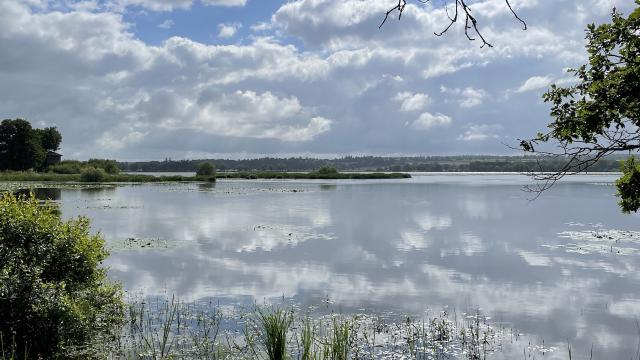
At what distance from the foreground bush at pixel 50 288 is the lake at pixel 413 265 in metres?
5.47

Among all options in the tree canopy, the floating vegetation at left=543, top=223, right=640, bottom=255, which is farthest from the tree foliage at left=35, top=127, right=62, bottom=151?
the floating vegetation at left=543, top=223, right=640, bottom=255

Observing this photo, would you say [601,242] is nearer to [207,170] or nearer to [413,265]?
[413,265]

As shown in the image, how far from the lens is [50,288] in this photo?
11484 mm

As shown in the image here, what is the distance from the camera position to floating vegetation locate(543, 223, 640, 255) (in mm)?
29359

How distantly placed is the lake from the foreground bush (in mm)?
5471

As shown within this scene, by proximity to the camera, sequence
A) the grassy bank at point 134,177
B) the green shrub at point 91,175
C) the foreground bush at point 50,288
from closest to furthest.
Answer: the foreground bush at point 50,288 → the grassy bank at point 134,177 → the green shrub at point 91,175

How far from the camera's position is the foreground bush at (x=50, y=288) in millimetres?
11039

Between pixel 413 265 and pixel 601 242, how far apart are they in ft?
47.7

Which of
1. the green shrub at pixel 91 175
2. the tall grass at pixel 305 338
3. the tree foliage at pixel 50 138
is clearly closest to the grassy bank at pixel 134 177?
the green shrub at pixel 91 175

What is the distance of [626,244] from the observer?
31531 mm

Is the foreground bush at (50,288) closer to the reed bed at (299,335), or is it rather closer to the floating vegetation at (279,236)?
the reed bed at (299,335)

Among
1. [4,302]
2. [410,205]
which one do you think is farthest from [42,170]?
[4,302]

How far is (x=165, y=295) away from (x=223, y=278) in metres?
3.55

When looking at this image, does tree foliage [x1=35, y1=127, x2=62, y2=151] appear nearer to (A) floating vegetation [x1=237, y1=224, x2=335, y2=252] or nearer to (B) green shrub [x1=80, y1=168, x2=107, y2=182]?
(B) green shrub [x1=80, y1=168, x2=107, y2=182]
